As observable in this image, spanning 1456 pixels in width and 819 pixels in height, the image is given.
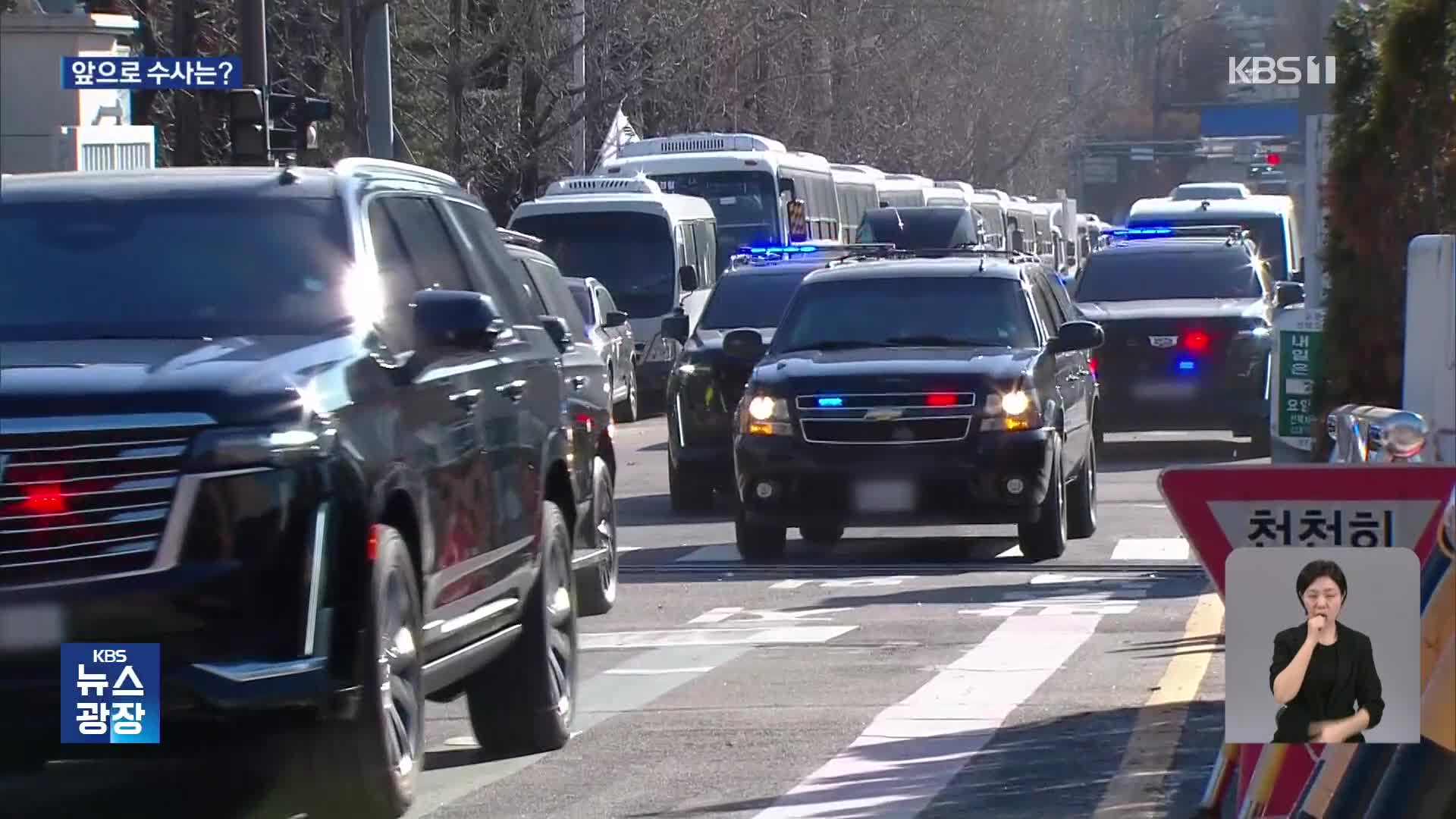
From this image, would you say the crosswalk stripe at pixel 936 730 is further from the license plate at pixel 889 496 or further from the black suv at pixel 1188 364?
the black suv at pixel 1188 364

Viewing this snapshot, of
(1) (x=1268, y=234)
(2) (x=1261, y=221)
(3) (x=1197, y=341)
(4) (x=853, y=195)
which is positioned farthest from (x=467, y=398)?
(4) (x=853, y=195)

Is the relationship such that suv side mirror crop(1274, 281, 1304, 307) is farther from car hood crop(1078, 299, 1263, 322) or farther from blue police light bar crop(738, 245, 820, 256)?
blue police light bar crop(738, 245, 820, 256)

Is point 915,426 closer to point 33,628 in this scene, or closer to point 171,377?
point 171,377

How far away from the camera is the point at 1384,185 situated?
349 inches

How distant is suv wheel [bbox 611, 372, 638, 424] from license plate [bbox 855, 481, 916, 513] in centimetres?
1515

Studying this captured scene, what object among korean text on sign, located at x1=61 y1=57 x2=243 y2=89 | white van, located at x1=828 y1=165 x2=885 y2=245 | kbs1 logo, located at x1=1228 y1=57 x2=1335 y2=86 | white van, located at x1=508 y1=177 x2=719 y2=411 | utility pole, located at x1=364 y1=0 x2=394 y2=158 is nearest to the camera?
kbs1 logo, located at x1=1228 y1=57 x2=1335 y2=86

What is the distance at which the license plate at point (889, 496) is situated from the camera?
14766mm

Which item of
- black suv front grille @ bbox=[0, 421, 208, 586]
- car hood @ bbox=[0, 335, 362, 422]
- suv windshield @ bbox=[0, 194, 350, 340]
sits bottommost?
black suv front grille @ bbox=[0, 421, 208, 586]

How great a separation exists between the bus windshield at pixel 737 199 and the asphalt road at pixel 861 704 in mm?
22119

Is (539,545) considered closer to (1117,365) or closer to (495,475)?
(495,475)

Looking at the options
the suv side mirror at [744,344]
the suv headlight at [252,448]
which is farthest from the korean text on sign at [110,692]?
the suv side mirror at [744,344]

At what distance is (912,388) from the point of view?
1477 centimetres

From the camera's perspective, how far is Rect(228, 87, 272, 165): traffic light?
2217 cm

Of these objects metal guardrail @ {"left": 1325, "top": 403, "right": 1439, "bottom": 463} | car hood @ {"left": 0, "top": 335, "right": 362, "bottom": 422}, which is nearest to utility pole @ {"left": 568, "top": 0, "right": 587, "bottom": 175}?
car hood @ {"left": 0, "top": 335, "right": 362, "bottom": 422}
